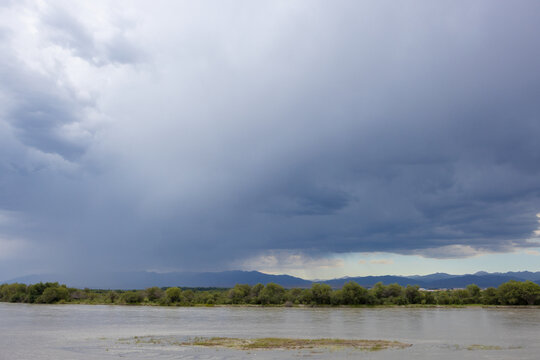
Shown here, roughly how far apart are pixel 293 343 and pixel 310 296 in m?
111

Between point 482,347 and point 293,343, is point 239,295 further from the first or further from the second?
point 482,347

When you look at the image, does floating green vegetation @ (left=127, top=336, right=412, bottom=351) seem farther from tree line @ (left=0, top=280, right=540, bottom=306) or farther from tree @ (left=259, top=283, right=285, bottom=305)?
tree @ (left=259, top=283, right=285, bottom=305)

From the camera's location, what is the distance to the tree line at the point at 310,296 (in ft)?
464

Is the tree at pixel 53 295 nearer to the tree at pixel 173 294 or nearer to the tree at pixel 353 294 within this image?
the tree at pixel 173 294

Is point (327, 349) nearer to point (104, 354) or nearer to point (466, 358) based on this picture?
point (466, 358)

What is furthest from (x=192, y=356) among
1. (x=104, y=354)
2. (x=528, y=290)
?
(x=528, y=290)

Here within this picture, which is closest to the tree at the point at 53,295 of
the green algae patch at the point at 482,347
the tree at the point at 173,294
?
the tree at the point at 173,294

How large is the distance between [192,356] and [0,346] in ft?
72.8

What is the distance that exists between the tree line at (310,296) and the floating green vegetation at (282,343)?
4133 inches

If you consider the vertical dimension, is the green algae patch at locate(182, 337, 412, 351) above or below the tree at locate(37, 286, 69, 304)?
below

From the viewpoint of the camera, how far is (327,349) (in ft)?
130

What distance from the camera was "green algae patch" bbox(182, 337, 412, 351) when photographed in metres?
41.3

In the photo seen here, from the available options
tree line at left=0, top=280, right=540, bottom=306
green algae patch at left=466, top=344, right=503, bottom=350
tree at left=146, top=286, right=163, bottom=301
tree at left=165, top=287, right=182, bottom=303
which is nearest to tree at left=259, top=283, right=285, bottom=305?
tree line at left=0, top=280, right=540, bottom=306

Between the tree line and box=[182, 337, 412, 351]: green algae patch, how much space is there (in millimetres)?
104811
